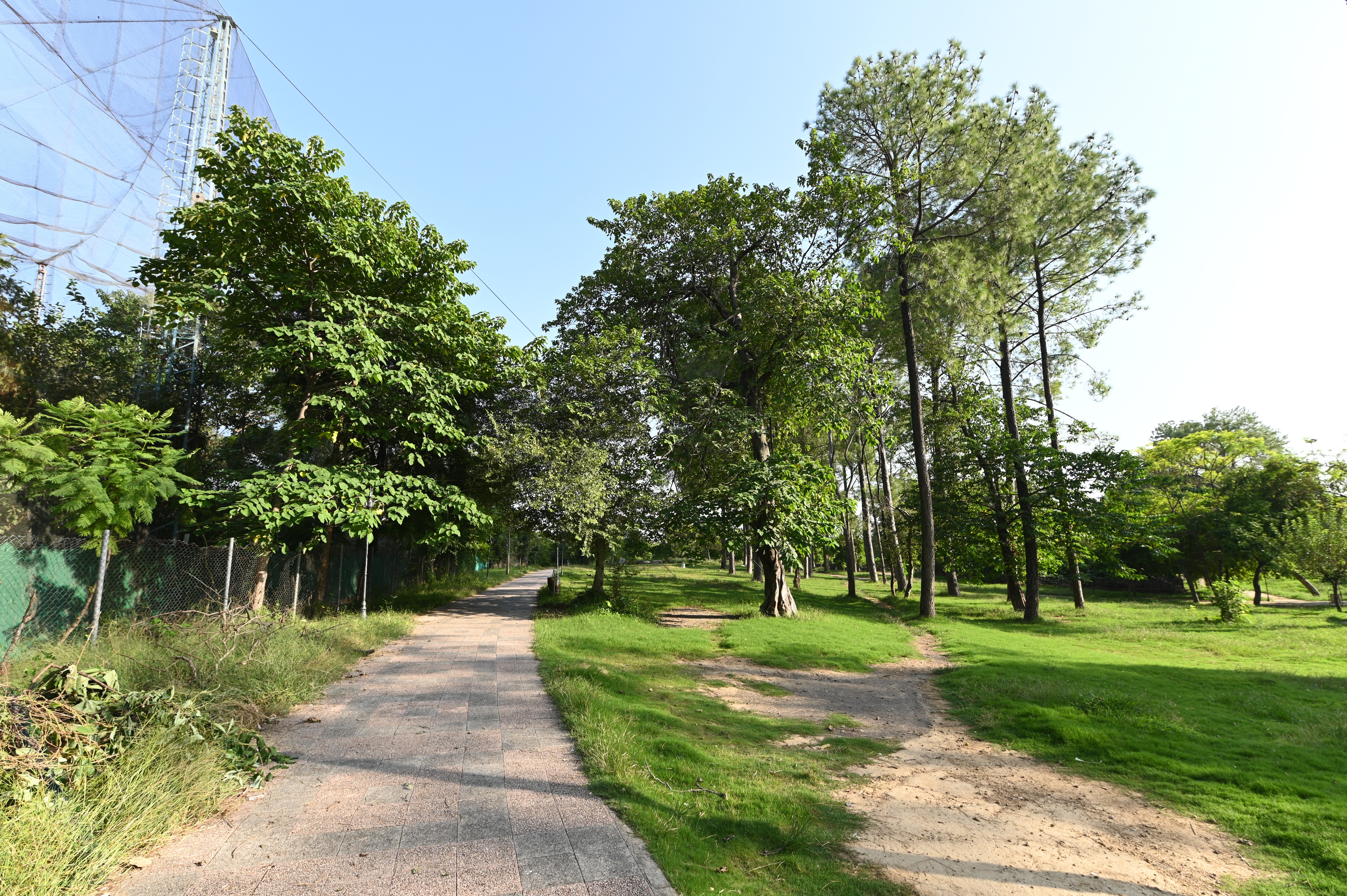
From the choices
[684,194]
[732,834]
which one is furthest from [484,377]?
[732,834]

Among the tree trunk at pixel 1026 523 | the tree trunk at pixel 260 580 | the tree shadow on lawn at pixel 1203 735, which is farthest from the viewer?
the tree trunk at pixel 1026 523

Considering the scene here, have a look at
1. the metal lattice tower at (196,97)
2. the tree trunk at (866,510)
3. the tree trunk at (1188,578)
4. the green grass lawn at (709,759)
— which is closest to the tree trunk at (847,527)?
the tree trunk at (866,510)

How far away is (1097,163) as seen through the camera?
20.0 meters

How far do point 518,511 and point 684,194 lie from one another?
1007 centimetres

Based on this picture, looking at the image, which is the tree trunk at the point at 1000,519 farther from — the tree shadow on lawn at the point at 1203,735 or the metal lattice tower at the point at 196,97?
the metal lattice tower at the point at 196,97

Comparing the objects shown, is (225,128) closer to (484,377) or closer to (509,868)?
(484,377)

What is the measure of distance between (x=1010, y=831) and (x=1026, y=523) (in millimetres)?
17746

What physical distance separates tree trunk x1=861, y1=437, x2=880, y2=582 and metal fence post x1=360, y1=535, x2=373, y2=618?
22.6 meters

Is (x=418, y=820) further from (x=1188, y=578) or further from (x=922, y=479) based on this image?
(x=1188, y=578)

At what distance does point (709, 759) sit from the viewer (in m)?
5.47

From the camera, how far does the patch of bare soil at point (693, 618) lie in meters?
15.5

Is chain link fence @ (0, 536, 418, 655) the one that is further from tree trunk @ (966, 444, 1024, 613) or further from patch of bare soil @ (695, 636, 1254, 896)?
tree trunk @ (966, 444, 1024, 613)

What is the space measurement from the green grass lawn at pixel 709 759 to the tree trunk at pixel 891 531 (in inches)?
525

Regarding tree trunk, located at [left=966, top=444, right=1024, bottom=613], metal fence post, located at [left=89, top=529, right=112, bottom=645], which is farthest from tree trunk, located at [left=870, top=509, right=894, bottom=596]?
metal fence post, located at [left=89, top=529, right=112, bottom=645]
